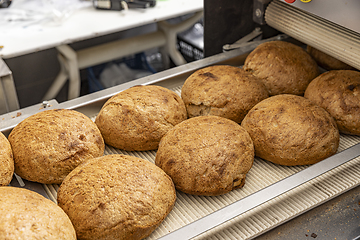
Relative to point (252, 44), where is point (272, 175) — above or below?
below

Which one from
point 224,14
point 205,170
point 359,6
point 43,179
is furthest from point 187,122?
Answer: point 224,14

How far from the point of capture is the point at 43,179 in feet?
3.23

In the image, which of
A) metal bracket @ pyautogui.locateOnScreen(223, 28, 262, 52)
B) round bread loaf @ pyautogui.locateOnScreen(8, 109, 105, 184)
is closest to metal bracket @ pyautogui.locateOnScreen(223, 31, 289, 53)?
metal bracket @ pyautogui.locateOnScreen(223, 28, 262, 52)

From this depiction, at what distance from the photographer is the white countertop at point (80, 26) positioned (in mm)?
2178

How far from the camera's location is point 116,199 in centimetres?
83

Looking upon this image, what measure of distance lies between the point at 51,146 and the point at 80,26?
5.44ft

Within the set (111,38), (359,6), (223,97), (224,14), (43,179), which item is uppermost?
(359,6)

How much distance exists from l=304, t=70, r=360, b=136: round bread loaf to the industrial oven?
71 mm

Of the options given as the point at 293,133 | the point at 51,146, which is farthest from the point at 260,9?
the point at 51,146

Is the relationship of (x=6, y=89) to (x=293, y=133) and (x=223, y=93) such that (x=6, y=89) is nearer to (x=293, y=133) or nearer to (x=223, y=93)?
(x=223, y=93)

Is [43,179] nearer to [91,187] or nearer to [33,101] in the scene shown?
[91,187]

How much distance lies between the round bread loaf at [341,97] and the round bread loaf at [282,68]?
0.07 metres

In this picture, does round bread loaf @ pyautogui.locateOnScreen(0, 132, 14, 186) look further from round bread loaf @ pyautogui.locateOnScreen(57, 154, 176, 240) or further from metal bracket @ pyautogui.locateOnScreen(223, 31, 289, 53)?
metal bracket @ pyautogui.locateOnScreen(223, 31, 289, 53)

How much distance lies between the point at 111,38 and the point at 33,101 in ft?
3.11
